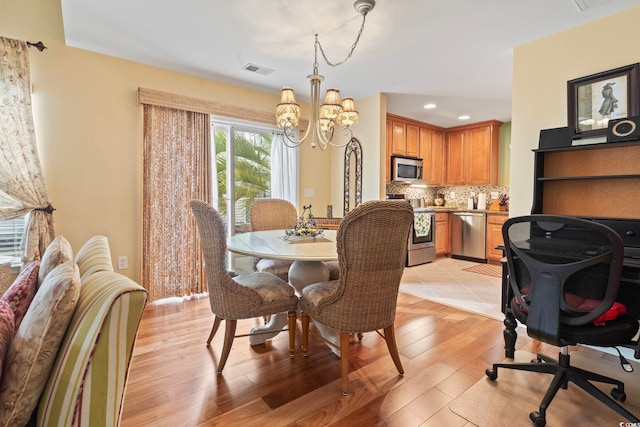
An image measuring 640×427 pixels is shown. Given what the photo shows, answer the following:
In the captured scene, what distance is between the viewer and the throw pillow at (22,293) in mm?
1084

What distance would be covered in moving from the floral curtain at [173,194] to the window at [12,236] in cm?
91

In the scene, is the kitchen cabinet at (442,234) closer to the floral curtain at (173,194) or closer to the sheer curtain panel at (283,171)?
the sheer curtain panel at (283,171)

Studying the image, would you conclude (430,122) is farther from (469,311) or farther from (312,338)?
(312,338)

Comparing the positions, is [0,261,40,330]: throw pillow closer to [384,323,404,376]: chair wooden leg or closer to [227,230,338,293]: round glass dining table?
[227,230,338,293]: round glass dining table

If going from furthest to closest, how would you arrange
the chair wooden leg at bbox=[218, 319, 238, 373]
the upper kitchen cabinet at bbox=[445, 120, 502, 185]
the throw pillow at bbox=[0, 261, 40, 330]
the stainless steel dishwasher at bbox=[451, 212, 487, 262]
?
the upper kitchen cabinet at bbox=[445, 120, 502, 185] → the stainless steel dishwasher at bbox=[451, 212, 487, 262] → the chair wooden leg at bbox=[218, 319, 238, 373] → the throw pillow at bbox=[0, 261, 40, 330]

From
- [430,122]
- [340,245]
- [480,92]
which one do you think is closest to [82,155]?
[340,245]

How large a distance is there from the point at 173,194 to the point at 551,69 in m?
3.58

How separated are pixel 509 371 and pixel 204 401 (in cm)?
182

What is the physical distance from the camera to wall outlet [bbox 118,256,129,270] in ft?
10.4

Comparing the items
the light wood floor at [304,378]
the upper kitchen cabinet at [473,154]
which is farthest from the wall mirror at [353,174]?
the upper kitchen cabinet at [473,154]

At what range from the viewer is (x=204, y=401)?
5.66ft

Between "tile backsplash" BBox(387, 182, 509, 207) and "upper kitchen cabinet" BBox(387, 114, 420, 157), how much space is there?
581 mm

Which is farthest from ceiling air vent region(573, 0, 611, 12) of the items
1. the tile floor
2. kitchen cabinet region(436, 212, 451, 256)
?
kitchen cabinet region(436, 212, 451, 256)

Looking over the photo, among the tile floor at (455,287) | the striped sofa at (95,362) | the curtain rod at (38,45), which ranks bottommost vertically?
the tile floor at (455,287)
